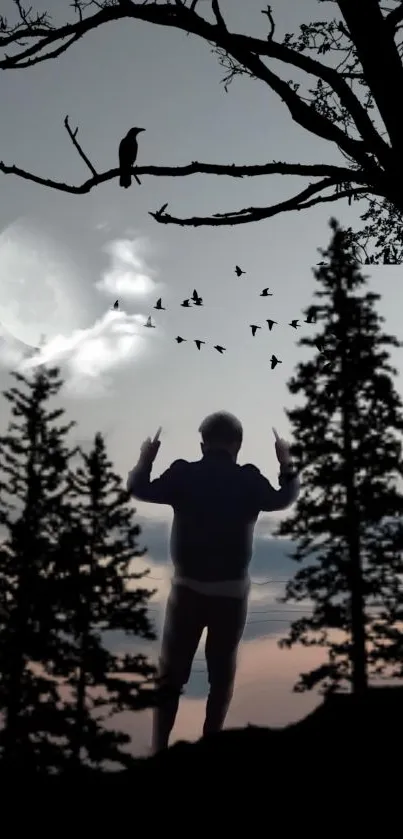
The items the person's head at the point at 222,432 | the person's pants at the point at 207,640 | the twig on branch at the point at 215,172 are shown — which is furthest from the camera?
the person's head at the point at 222,432

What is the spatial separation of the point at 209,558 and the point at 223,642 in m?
0.80

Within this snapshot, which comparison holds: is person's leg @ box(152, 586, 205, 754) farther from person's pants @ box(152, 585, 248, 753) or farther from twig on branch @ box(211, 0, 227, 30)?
twig on branch @ box(211, 0, 227, 30)

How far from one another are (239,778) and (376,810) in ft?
2.33

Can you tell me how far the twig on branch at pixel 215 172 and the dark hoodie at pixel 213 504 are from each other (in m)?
2.70

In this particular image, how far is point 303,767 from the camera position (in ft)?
12.5

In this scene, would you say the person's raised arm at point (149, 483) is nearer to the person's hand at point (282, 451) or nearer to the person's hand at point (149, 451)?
the person's hand at point (149, 451)

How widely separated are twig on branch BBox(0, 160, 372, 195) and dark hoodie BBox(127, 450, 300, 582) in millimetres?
2703

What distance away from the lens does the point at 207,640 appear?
283 inches

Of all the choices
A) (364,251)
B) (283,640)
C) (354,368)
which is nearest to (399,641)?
(283,640)

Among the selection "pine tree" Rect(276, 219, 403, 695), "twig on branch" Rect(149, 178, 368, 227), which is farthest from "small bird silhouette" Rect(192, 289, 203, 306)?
"pine tree" Rect(276, 219, 403, 695)

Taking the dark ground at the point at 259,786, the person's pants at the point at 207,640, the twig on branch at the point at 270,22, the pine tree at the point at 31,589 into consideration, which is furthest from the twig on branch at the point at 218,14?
the pine tree at the point at 31,589

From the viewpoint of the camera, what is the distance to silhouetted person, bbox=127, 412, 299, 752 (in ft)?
23.1

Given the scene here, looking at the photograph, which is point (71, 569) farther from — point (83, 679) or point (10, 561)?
point (83, 679)

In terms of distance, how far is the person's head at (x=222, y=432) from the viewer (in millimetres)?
7504
